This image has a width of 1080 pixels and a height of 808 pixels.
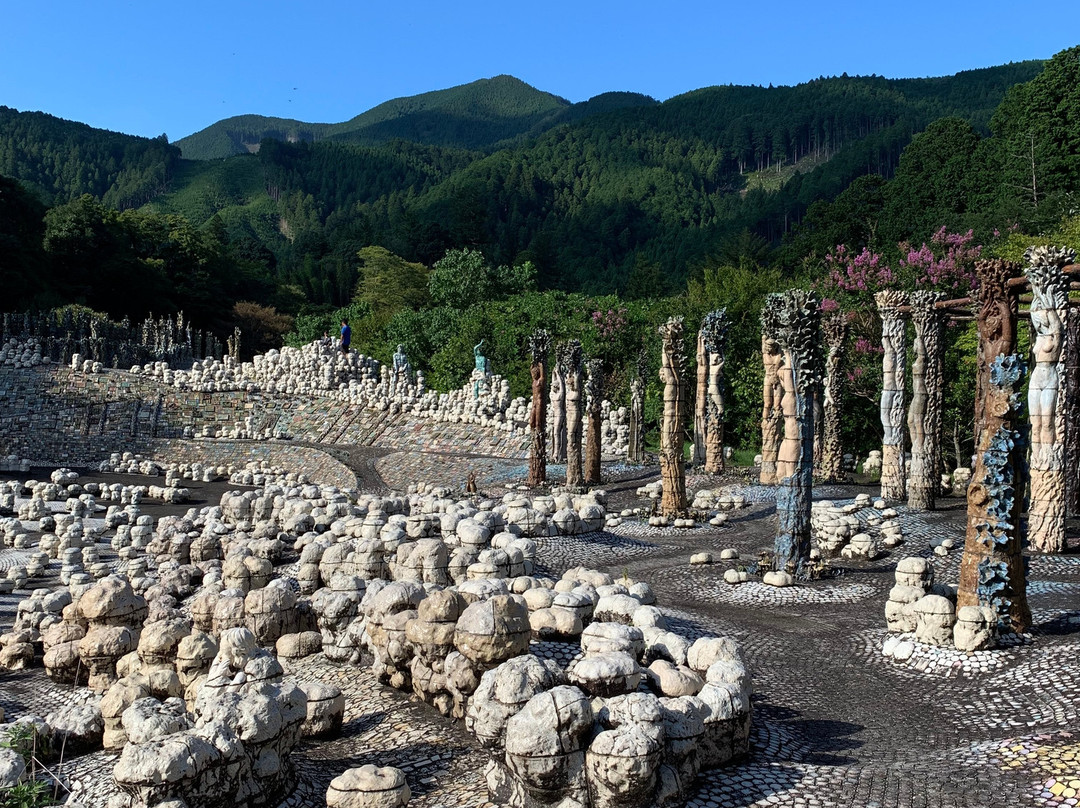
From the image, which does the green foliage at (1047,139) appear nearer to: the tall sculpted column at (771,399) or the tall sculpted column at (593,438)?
the tall sculpted column at (771,399)

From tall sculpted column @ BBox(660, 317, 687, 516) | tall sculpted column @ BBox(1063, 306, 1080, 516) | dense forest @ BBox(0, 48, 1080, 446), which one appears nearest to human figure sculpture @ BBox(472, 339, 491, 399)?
dense forest @ BBox(0, 48, 1080, 446)

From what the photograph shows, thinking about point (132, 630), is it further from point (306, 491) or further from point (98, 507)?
point (98, 507)

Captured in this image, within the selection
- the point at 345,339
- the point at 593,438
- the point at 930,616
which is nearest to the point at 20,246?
the point at 345,339

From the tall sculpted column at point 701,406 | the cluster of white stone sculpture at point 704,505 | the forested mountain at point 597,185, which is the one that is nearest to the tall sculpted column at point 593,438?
the cluster of white stone sculpture at point 704,505

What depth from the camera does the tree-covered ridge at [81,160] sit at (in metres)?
147

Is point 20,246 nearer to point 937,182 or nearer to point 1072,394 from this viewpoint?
point 937,182

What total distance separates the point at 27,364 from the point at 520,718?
40.5 metres

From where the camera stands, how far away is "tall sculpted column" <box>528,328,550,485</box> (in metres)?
26.8

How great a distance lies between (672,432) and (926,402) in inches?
213

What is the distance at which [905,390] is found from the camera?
2217 cm

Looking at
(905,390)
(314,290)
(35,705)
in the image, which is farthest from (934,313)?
(314,290)

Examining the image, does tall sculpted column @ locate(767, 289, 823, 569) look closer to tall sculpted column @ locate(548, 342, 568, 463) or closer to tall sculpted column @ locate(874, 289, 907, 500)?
tall sculpted column @ locate(874, 289, 907, 500)

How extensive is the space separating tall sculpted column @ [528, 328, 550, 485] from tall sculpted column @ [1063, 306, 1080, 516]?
12943mm

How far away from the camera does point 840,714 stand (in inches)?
399
